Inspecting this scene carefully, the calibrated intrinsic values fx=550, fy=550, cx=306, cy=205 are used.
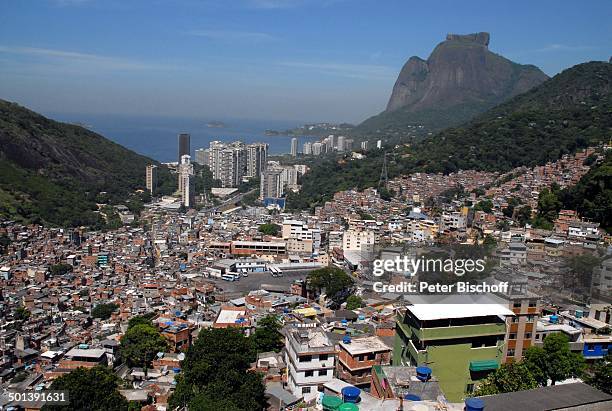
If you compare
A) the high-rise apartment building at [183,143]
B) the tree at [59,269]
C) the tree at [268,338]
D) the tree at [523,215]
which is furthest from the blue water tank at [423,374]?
the high-rise apartment building at [183,143]

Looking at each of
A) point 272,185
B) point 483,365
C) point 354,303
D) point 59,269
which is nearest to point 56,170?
point 272,185

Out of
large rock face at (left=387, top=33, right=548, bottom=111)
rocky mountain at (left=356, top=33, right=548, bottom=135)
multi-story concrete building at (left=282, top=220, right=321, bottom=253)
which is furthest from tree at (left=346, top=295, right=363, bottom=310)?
large rock face at (left=387, top=33, right=548, bottom=111)

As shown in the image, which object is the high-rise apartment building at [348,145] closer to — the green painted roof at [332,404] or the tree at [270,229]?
the tree at [270,229]

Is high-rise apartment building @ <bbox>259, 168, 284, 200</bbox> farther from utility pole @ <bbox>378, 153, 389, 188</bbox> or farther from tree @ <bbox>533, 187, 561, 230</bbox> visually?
tree @ <bbox>533, 187, 561, 230</bbox>

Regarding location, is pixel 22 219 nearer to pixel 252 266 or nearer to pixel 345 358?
pixel 252 266

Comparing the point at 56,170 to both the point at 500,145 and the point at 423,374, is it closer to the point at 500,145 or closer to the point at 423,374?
the point at 500,145

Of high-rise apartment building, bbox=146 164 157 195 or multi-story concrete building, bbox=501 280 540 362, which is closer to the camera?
multi-story concrete building, bbox=501 280 540 362

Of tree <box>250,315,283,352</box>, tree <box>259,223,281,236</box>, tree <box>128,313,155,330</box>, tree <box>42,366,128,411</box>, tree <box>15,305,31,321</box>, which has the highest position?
tree <box>42,366,128,411</box>
